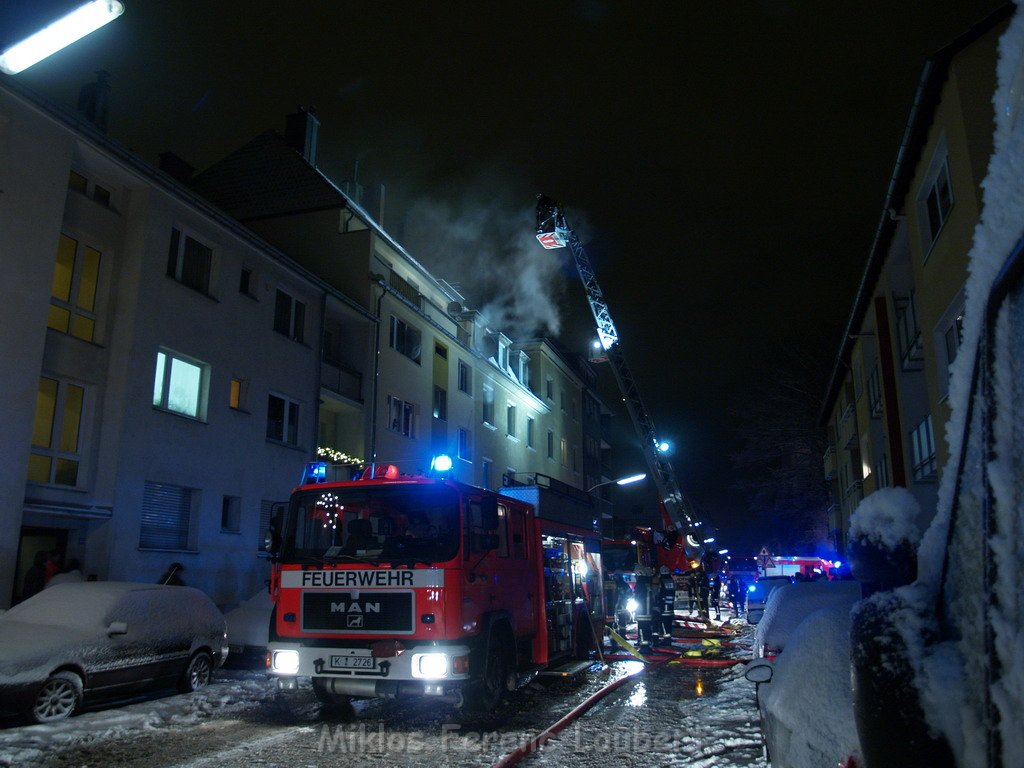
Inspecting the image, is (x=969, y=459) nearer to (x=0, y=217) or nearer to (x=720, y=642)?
(x=0, y=217)

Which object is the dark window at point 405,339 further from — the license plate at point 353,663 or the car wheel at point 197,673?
the license plate at point 353,663

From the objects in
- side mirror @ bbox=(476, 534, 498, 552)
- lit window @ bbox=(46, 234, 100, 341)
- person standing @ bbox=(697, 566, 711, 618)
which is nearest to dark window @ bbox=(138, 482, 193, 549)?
lit window @ bbox=(46, 234, 100, 341)

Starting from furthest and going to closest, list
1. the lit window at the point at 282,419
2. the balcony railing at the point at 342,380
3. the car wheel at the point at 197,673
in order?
the balcony railing at the point at 342,380 < the lit window at the point at 282,419 < the car wheel at the point at 197,673

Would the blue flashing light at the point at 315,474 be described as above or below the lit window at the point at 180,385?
below

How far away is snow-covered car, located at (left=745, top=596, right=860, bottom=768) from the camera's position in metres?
3.31

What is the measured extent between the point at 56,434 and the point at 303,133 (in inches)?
644

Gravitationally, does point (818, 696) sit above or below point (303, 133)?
below

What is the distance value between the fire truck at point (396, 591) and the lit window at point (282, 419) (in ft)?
31.2

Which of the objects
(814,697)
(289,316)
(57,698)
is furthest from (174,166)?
(814,697)

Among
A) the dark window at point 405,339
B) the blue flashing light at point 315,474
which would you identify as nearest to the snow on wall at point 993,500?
the blue flashing light at point 315,474

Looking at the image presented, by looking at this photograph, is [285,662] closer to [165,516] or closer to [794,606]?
[794,606]

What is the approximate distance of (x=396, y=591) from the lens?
8.33 m

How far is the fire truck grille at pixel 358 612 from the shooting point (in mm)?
8266

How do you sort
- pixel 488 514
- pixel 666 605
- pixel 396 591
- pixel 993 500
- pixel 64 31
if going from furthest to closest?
pixel 666 605
pixel 488 514
pixel 396 591
pixel 64 31
pixel 993 500
